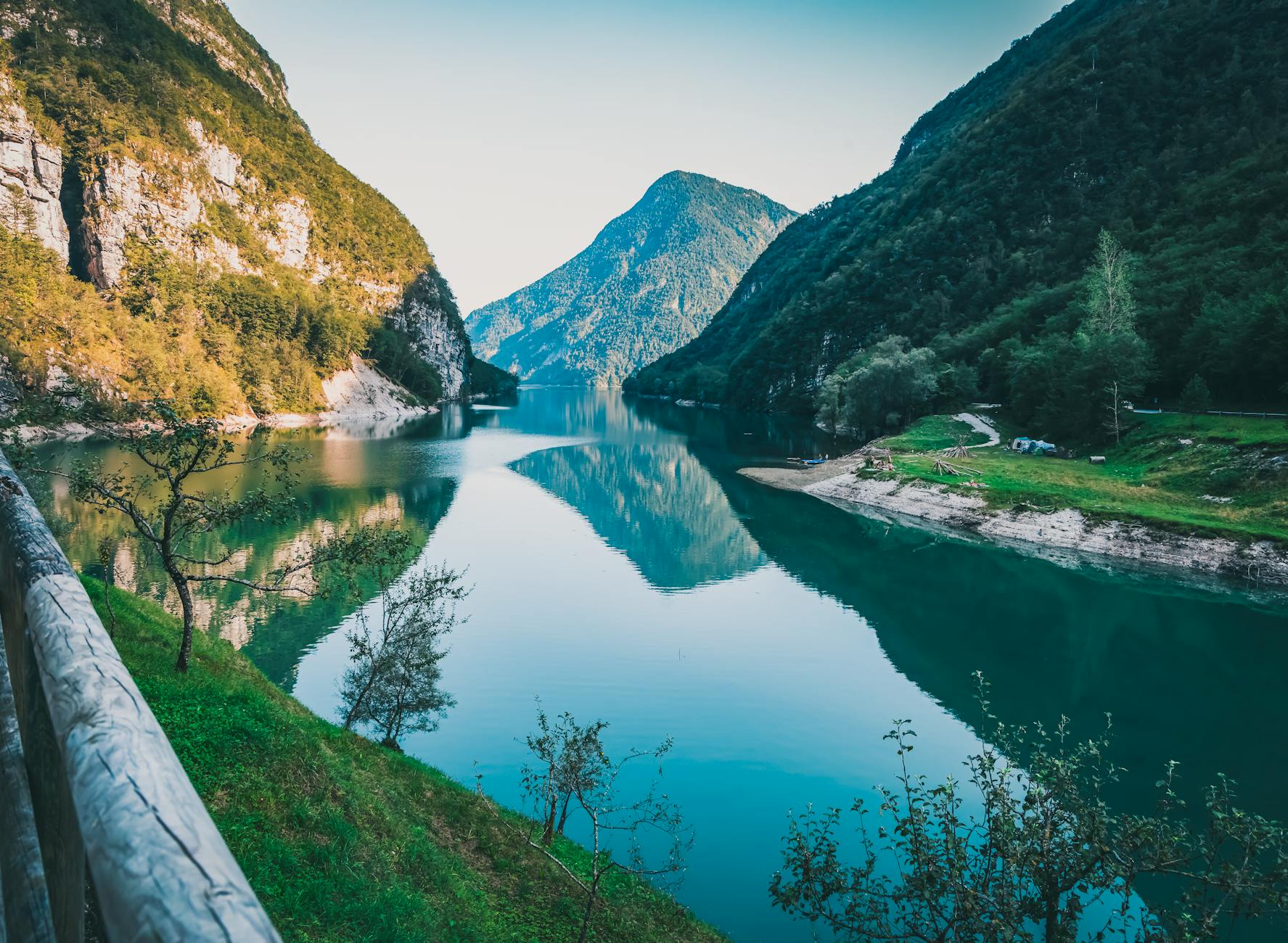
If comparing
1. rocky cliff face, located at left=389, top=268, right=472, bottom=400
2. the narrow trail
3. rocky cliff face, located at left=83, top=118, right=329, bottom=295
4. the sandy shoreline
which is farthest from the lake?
rocky cliff face, located at left=389, top=268, right=472, bottom=400

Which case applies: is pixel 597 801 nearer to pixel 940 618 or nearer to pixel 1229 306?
pixel 940 618

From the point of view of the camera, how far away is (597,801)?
21062 millimetres

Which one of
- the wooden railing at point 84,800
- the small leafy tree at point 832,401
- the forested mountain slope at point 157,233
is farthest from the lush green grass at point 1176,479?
the forested mountain slope at point 157,233

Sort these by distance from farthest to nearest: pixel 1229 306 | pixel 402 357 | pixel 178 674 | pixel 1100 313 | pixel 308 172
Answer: pixel 308 172
pixel 402 357
pixel 1100 313
pixel 1229 306
pixel 178 674

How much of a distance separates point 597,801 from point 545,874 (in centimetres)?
638

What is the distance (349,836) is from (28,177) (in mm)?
128978

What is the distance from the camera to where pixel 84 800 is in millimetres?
1536

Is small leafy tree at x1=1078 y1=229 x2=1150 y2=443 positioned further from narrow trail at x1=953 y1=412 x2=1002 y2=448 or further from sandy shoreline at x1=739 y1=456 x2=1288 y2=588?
sandy shoreline at x1=739 y1=456 x2=1288 y2=588

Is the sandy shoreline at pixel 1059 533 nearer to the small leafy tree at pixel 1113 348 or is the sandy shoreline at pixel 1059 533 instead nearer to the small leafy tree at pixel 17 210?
the small leafy tree at pixel 1113 348

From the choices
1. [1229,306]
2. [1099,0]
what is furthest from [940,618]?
[1099,0]

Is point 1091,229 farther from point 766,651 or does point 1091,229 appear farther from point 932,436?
point 766,651

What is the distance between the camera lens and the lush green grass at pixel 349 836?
9.89 metres

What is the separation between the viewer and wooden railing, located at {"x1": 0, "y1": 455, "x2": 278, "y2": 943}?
1298mm

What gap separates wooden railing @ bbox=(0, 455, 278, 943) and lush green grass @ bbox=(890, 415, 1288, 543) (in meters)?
55.7
